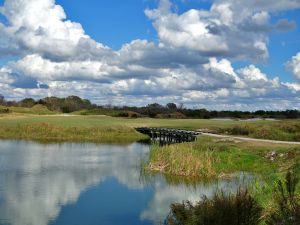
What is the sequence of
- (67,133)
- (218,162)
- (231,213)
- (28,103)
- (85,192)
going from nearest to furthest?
(231,213), (85,192), (218,162), (67,133), (28,103)

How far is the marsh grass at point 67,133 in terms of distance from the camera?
67938mm

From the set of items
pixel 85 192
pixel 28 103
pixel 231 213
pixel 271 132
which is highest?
pixel 28 103

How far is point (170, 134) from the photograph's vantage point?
2611 inches

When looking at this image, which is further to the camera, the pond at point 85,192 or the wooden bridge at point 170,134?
the wooden bridge at point 170,134

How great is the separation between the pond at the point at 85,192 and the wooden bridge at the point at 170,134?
17.9 metres

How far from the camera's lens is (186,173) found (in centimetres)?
3119

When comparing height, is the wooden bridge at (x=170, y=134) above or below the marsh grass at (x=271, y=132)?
below

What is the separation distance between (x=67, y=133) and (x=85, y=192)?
146 feet

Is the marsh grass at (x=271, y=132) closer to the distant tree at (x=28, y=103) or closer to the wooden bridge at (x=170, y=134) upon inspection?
the wooden bridge at (x=170, y=134)

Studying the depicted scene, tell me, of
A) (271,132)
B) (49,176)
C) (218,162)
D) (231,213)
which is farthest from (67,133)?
(231,213)

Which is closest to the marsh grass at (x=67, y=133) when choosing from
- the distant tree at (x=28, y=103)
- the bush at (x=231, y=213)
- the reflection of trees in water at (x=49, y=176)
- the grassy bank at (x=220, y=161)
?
the reflection of trees in water at (x=49, y=176)

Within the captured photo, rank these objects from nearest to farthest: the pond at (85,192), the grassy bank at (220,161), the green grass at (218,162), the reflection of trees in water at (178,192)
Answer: the pond at (85,192)
the reflection of trees in water at (178,192)
the green grass at (218,162)
the grassy bank at (220,161)

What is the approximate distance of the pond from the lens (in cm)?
2052

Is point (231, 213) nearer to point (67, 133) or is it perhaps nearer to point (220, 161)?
point (220, 161)
